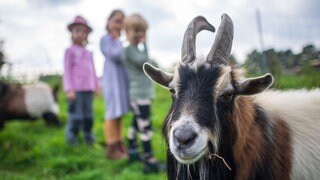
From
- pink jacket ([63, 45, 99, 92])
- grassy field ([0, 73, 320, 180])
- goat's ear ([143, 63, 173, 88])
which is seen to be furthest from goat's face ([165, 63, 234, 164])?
pink jacket ([63, 45, 99, 92])

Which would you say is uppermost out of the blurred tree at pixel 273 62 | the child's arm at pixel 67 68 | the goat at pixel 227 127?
the child's arm at pixel 67 68

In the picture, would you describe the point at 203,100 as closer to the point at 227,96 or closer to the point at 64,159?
the point at 227,96

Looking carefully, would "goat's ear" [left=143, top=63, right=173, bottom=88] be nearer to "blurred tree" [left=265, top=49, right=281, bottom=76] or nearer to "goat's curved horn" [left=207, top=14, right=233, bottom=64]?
"goat's curved horn" [left=207, top=14, right=233, bottom=64]

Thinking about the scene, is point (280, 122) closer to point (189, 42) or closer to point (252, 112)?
point (252, 112)

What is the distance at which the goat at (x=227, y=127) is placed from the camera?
111 inches

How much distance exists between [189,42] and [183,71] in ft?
1.16

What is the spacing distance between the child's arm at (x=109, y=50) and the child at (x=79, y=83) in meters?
1.09

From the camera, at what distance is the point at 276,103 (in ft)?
11.6

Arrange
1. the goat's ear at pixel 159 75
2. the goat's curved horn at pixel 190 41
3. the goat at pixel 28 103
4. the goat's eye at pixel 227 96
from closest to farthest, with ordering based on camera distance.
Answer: the goat's eye at pixel 227 96 → the goat's curved horn at pixel 190 41 → the goat's ear at pixel 159 75 → the goat at pixel 28 103

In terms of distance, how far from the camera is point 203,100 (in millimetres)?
Result: 2900

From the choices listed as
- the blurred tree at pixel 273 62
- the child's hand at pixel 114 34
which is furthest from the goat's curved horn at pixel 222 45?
the child's hand at pixel 114 34

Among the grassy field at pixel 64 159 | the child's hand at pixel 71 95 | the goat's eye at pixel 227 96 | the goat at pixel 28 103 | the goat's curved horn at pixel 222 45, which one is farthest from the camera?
the goat at pixel 28 103

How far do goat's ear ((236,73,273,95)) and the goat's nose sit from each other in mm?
651

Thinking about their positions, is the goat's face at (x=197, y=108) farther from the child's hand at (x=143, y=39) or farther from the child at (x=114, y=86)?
the child at (x=114, y=86)
